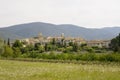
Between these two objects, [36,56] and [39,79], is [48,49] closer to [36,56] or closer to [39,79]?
[36,56]

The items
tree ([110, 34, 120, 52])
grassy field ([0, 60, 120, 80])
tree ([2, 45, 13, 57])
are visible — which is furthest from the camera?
tree ([110, 34, 120, 52])

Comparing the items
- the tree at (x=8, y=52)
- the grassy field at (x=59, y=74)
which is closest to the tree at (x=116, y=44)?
the tree at (x=8, y=52)

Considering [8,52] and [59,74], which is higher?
[59,74]

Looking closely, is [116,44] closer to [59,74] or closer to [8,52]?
[8,52]

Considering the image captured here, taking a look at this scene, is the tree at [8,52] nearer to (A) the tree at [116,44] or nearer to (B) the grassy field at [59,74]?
(A) the tree at [116,44]

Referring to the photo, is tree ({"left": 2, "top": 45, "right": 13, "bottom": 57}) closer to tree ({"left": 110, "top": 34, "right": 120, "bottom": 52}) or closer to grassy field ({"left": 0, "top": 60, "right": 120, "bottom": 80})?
tree ({"left": 110, "top": 34, "right": 120, "bottom": 52})

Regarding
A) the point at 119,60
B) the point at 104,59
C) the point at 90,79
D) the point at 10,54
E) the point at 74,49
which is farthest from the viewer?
the point at 74,49

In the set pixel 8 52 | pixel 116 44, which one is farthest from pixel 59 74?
pixel 116 44

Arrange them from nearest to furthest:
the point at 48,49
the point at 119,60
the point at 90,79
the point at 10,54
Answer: the point at 90,79
the point at 119,60
the point at 10,54
the point at 48,49

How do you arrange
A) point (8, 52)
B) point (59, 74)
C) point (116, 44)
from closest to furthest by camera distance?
point (59, 74) < point (8, 52) < point (116, 44)

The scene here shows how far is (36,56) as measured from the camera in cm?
8719

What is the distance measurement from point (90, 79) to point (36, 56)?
223ft

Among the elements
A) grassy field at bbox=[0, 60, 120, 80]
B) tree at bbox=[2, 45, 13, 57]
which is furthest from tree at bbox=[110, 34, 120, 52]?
grassy field at bbox=[0, 60, 120, 80]

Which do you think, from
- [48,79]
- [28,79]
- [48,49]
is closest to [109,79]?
[48,79]
